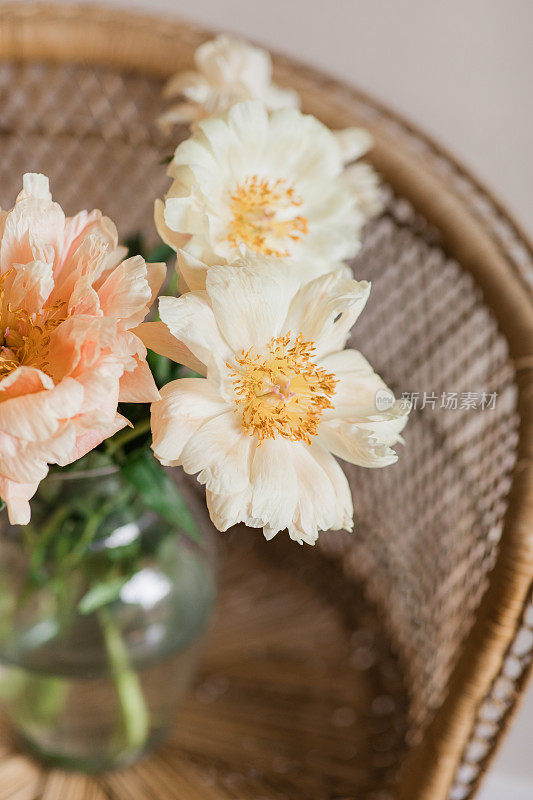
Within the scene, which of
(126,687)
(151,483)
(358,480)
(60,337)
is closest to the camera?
(60,337)

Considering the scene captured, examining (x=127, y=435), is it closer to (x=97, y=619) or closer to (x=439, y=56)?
(x=97, y=619)

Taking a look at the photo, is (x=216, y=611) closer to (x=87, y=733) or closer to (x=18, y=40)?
(x=87, y=733)

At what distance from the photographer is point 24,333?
0.27 m

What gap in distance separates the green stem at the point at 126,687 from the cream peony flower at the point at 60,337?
25cm

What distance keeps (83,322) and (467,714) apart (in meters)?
0.30

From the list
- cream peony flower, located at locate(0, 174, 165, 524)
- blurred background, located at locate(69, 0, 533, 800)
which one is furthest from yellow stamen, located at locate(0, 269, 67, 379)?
blurred background, located at locate(69, 0, 533, 800)

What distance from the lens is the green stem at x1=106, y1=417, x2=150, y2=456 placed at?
33 cm

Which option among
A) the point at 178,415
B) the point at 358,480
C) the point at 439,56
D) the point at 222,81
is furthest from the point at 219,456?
the point at 439,56

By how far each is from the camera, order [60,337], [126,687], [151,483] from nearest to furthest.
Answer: [60,337] < [151,483] < [126,687]

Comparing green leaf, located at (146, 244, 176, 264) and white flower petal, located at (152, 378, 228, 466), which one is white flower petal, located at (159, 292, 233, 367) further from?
green leaf, located at (146, 244, 176, 264)

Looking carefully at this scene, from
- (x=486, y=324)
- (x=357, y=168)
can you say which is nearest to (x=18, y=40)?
(x=357, y=168)

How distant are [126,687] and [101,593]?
113 millimetres

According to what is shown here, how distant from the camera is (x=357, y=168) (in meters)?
0.46

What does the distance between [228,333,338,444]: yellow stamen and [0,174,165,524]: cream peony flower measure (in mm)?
43
